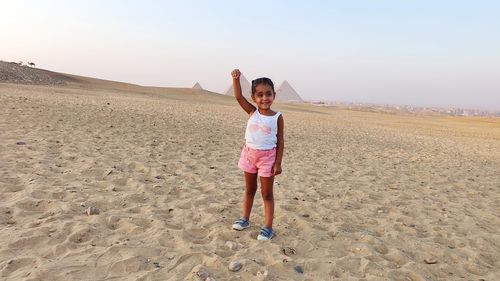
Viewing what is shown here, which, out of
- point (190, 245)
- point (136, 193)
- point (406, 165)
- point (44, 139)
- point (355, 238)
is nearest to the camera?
point (190, 245)

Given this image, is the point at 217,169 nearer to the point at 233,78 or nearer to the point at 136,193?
the point at 136,193

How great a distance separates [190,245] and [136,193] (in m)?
1.93

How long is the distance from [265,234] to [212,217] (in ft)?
2.81

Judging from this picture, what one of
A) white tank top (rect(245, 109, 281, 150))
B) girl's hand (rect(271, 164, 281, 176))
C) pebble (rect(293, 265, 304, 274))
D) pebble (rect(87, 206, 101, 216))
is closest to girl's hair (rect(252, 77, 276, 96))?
white tank top (rect(245, 109, 281, 150))

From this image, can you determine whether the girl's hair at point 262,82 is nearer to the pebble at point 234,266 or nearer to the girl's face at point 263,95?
the girl's face at point 263,95

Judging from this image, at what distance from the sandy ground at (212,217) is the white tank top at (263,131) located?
3.39ft

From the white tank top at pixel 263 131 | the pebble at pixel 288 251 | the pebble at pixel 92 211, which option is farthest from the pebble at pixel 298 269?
the pebble at pixel 92 211

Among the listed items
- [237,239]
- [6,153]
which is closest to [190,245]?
[237,239]

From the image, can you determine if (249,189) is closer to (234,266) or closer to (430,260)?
(234,266)

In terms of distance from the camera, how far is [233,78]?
14.6 feet

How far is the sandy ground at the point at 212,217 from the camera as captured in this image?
379 cm

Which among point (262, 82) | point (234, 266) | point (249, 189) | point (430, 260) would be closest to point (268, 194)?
point (249, 189)

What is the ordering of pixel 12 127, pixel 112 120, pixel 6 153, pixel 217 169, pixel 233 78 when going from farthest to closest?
pixel 112 120 < pixel 12 127 < pixel 217 169 < pixel 6 153 < pixel 233 78

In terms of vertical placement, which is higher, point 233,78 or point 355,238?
point 233,78
